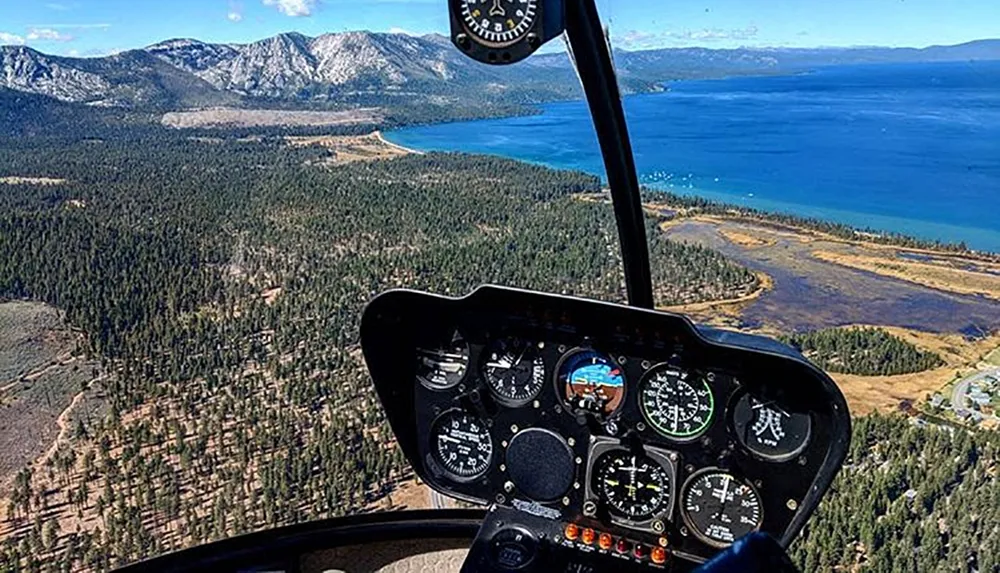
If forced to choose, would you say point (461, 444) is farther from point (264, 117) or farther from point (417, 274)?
point (264, 117)

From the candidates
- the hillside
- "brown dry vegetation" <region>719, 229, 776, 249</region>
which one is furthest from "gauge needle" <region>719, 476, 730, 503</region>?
"brown dry vegetation" <region>719, 229, 776, 249</region>

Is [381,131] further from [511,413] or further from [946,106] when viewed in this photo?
[511,413]

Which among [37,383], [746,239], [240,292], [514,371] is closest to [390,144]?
[240,292]

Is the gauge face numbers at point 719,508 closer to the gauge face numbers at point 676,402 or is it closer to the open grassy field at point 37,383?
the gauge face numbers at point 676,402

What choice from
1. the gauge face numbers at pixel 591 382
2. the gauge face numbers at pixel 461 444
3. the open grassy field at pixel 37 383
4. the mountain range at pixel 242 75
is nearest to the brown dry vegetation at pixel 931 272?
the gauge face numbers at pixel 591 382

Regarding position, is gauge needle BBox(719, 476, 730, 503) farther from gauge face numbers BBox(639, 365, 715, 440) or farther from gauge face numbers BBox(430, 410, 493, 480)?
gauge face numbers BBox(430, 410, 493, 480)

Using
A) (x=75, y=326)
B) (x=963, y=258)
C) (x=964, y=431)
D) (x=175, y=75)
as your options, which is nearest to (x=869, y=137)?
(x=963, y=258)
